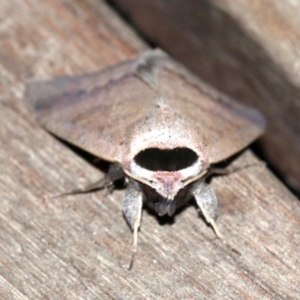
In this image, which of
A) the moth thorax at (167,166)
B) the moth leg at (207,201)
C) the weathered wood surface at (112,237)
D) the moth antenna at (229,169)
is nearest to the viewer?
the weathered wood surface at (112,237)

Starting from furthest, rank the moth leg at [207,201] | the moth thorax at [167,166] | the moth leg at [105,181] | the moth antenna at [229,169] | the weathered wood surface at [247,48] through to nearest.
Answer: the weathered wood surface at [247,48] < the moth antenna at [229,169] < the moth leg at [105,181] < the moth leg at [207,201] < the moth thorax at [167,166]

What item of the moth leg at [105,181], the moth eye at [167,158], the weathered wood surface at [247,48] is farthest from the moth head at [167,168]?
the weathered wood surface at [247,48]

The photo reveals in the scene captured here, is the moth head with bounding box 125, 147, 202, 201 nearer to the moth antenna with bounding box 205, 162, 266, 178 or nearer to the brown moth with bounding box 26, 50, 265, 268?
the brown moth with bounding box 26, 50, 265, 268

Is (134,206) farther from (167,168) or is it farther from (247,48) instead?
(247,48)

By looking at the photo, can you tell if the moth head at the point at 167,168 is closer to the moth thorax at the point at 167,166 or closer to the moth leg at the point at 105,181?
the moth thorax at the point at 167,166

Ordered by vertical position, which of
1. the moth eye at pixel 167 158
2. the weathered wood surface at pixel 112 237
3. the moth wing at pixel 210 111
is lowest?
the weathered wood surface at pixel 112 237

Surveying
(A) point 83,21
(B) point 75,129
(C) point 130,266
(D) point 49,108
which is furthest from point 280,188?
(A) point 83,21
